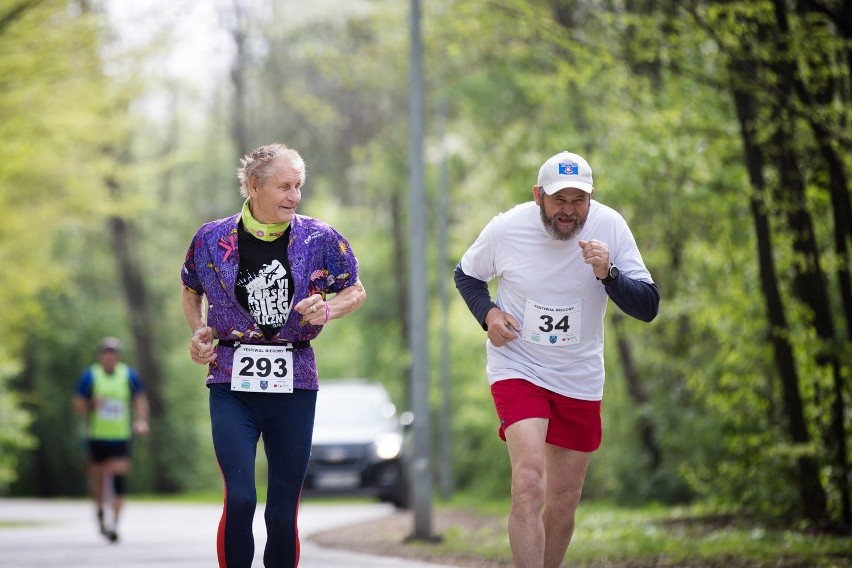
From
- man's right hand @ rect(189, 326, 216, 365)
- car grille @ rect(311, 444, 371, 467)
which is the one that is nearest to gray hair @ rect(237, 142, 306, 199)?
man's right hand @ rect(189, 326, 216, 365)

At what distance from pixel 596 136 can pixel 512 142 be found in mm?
4393

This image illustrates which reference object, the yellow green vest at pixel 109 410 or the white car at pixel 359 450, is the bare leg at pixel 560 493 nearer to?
the yellow green vest at pixel 109 410

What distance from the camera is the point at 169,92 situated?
41.1m

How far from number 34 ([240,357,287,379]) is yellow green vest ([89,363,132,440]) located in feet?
32.4

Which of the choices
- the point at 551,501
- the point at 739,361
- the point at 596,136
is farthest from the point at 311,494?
the point at 551,501

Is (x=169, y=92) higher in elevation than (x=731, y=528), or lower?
higher

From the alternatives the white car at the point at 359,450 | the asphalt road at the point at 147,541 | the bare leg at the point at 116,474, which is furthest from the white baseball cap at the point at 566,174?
the white car at the point at 359,450

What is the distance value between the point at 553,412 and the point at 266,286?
151 cm

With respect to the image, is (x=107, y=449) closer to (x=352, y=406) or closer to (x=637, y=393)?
(x=352, y=406)

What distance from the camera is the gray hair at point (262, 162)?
6473mm

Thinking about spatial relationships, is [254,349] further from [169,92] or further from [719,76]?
[169,92]

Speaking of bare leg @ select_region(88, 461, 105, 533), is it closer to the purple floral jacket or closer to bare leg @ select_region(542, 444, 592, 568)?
bare leg @ select_region(542, 444, 592, 568)

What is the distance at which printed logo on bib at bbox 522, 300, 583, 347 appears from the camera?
22.7 ft

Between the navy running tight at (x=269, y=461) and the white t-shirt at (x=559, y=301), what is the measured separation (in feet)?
3.62
